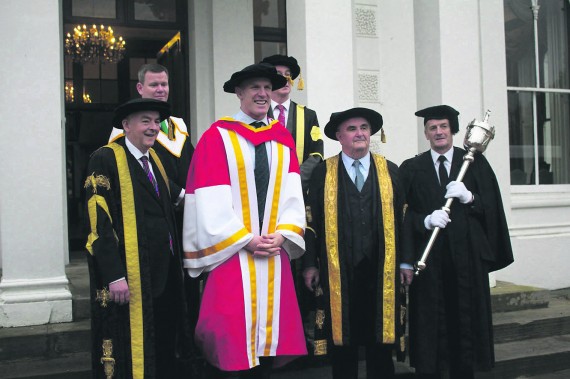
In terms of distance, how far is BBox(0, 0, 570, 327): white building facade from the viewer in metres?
Result: 5.32

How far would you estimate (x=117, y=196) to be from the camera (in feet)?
12.6

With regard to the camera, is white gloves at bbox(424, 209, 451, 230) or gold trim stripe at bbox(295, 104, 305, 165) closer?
white gloves at bbox(424, 209, 451, 230)

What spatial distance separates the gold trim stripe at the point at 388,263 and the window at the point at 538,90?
179 inches

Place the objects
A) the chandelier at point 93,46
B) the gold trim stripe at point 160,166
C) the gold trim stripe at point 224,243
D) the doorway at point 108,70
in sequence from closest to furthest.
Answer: the gold trim stripe at point 224,243 < the gold trim stripe at point 160,166 < the doorway at point 108,70 < the chandelier at point 93,46

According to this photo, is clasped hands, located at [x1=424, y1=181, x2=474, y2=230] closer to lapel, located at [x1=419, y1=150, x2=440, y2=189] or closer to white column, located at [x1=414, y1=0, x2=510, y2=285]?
lapel, located at [x1=419, y1=150, x2=440, y2=189]

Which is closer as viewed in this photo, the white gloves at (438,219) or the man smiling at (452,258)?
the white gloves at (438,219)

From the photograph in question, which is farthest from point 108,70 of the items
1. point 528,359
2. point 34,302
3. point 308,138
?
point 528,359

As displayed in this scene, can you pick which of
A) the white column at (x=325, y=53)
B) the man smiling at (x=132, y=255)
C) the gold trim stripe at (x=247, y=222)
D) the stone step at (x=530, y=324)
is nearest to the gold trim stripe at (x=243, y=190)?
the gold trim stripe at (x=247, y=222)

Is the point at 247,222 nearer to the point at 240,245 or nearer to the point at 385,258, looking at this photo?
the point at 240,245

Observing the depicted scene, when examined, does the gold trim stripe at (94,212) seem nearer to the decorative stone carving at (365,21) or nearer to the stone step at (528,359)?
the stone step at (528,359)

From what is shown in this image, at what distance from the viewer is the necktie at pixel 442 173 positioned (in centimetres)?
462

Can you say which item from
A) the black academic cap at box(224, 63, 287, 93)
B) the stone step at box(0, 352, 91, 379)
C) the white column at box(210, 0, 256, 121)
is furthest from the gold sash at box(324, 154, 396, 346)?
the white column at box(210, 0, 256, 121)

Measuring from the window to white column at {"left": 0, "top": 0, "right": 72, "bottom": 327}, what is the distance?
5720mm

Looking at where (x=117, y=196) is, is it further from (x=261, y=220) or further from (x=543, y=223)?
(x=543, y=223)
